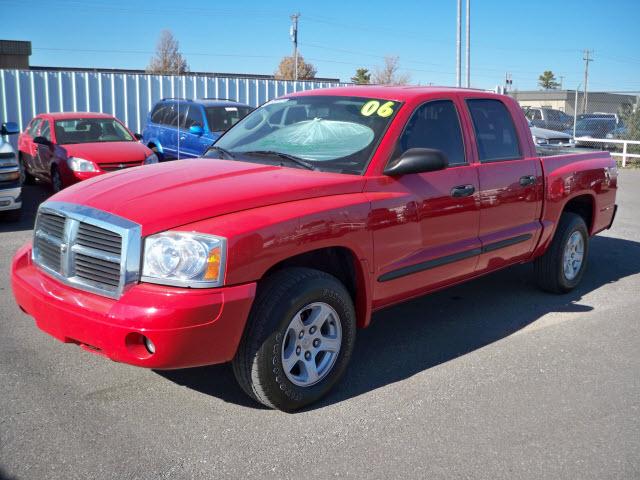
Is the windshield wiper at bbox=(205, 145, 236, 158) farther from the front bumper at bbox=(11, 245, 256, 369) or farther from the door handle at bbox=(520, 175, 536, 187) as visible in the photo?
the door handle at bbox=(520, 175, 536, 187)

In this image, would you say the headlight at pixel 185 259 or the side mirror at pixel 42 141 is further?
the side mirror at pixel 42 141

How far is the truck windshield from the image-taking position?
4445 mm

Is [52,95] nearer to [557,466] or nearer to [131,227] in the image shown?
[131,227]

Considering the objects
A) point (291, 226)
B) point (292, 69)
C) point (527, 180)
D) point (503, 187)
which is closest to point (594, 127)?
point (527, 180)

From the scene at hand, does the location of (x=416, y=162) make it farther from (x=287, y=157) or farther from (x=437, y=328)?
(x=437, y=328)

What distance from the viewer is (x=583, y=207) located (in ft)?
22.3

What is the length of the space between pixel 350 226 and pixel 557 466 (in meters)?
1.67

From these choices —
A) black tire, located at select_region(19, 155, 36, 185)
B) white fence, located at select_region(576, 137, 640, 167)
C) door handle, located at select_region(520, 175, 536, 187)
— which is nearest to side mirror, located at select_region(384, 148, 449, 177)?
door handle, located at select_region(520, 175, 536, 187)

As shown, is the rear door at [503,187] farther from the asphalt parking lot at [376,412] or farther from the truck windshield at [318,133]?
the truck windshield at [318,133]

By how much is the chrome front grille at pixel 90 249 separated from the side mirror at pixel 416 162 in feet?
5.51

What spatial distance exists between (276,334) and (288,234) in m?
0.54

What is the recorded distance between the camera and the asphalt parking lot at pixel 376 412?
329 centimetres

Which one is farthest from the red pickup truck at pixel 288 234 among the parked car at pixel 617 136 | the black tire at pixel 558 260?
the parked car at pixel 617 136

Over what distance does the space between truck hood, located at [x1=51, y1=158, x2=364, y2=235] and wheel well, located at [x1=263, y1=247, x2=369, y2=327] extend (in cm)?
39
